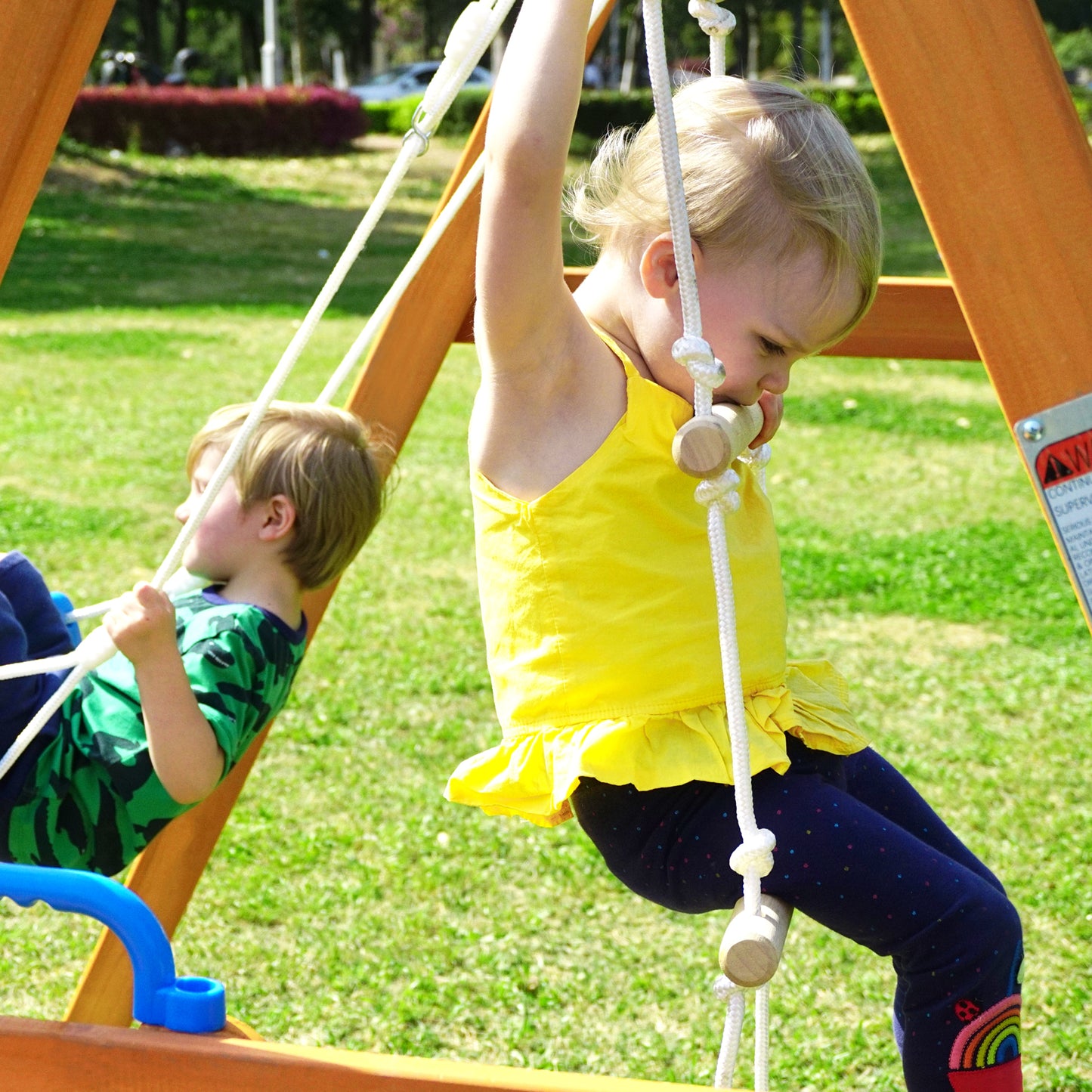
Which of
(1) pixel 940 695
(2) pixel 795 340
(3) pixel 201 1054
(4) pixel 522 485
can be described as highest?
(2) pixel 795 340

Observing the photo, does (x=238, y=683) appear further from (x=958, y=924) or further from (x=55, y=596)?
(x=958, y=924)

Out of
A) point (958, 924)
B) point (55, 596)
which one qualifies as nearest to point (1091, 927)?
point (958, 924)

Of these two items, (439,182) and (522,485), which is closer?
(522,485)

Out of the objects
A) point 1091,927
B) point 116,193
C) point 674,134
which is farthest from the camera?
point 116,193

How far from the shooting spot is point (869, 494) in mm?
6047

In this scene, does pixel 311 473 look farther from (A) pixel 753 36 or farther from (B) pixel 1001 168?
(A) pixel 753 36

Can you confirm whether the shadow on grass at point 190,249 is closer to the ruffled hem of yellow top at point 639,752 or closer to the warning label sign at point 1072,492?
the ruffled hem of yellow top at point 639,752

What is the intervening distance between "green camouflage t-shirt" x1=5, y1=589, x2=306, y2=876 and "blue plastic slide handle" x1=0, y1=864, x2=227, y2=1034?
0.47m

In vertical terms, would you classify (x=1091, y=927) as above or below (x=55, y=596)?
below

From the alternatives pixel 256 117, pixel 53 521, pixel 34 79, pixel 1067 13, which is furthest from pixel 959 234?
pixel 1067 13

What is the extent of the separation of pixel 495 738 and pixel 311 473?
180 centimetres

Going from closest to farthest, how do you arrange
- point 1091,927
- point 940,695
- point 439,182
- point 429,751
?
point 1091,927 → point 429,751 → point 940,695 → point 439,182

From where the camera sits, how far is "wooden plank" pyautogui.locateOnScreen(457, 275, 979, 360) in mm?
2125

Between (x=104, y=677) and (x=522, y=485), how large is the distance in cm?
81
